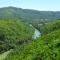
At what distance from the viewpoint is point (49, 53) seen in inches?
966

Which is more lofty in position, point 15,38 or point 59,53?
point 59,53

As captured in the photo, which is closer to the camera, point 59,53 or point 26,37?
point 59,53

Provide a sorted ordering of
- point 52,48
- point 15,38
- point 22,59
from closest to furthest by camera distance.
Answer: point 52,48, point 22,59, point 15,38

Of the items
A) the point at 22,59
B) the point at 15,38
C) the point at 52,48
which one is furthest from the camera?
the point at 15,38

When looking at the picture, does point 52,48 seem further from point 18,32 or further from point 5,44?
point 18,32

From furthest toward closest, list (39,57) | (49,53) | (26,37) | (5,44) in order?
(26,37), (5,44), (49,53), (39,57)

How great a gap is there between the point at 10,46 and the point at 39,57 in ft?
272

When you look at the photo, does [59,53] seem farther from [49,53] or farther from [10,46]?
[10,46]

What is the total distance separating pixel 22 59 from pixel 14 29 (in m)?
97.5

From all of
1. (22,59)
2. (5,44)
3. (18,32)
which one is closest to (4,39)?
(5,44)

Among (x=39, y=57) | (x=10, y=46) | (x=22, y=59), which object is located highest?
(x=39, y=57)

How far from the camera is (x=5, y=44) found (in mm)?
104688

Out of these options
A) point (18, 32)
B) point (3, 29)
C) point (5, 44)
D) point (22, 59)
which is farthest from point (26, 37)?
point (22, 59)

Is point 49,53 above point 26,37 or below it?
above
